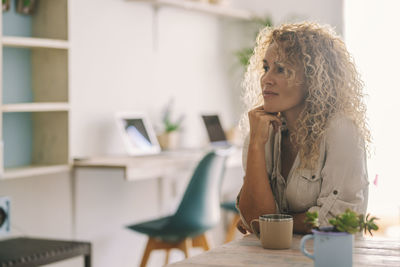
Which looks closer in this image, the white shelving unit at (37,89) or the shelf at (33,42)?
the shelf at (33,42)

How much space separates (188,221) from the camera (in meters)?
3.27

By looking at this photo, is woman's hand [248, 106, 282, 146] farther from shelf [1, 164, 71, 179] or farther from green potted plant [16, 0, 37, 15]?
green potted plant [16, 0, 37, 15]

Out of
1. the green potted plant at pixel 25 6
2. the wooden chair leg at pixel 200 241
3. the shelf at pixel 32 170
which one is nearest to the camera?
the shelf at pixel 32 170

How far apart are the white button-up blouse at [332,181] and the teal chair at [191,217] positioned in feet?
4.47

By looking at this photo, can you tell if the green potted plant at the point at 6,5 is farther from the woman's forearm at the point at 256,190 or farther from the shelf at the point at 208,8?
the woman's forearm at the point at 256,190

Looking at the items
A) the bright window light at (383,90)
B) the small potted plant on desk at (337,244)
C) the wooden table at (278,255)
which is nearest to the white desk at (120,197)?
the bright window light at (383,90)

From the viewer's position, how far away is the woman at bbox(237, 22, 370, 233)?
1821 millimetres

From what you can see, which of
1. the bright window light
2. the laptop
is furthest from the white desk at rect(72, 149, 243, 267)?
the bright window light

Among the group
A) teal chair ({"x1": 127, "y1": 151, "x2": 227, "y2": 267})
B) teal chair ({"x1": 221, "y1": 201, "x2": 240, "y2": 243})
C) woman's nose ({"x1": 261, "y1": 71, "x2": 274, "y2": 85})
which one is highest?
woman's nose ({"x1": 261, "y1": 71, "x2": 274, "y2": 85})

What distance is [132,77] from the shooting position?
3930mm

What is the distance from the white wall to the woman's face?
1636 millimetres

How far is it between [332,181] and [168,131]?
2226mm

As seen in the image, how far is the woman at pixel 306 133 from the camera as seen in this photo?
182cm

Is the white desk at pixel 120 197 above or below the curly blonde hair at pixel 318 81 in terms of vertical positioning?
below
